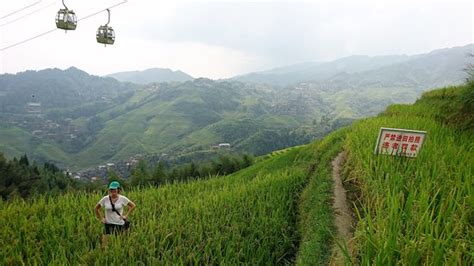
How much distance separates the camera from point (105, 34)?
1720 centimetres

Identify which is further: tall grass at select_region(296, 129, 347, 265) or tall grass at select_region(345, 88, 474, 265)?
tall grass at select_region(296, 129, 347, 265)

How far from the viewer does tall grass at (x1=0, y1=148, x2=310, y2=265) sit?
652 cm

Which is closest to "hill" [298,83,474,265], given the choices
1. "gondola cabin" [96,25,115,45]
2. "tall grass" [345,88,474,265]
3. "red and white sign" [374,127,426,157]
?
"tall grass" [345,88,474,265]

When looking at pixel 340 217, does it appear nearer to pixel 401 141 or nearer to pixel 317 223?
pixel 317 223

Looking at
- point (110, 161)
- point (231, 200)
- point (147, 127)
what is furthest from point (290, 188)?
point (147, 127)

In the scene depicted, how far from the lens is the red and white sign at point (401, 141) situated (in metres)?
6.18

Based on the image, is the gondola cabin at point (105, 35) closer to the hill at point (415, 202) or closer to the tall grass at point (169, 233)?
the tall grass at point (169, 233)

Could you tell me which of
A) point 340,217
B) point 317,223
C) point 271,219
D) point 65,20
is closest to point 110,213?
point 271,219

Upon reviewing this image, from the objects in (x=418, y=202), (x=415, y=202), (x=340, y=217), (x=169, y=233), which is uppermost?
(x=418, y=202)

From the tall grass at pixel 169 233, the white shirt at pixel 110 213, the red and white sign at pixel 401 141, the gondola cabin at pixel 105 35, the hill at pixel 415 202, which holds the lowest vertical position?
the tall grass at pixel 169 233

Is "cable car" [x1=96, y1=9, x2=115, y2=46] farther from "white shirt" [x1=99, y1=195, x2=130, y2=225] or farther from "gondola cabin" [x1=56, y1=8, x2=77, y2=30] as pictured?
"white shirt" [x1=99, y1=195, x2=130, y2=225]

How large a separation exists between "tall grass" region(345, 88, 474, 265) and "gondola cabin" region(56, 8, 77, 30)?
1257 cm

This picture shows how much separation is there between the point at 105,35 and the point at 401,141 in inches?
582

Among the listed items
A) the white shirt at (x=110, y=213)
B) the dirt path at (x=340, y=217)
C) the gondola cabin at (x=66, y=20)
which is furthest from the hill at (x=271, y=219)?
the gondola cabin at (x=66, y=20)
